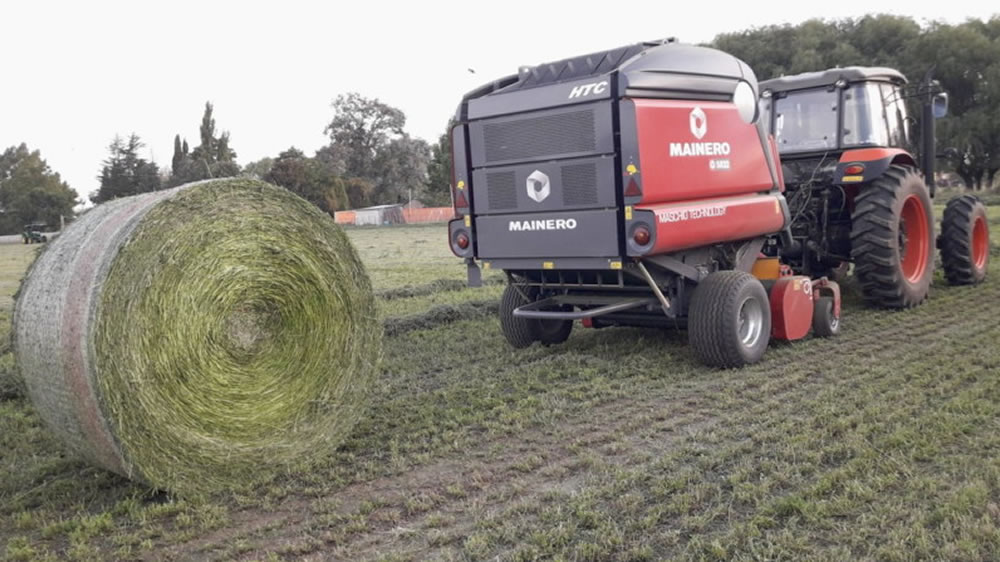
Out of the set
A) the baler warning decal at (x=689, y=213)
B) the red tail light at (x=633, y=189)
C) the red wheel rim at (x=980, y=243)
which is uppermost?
the red tail light at (x=633, y=189)

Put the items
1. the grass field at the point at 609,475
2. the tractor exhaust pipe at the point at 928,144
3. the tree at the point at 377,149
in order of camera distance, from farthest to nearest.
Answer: the tree at the point at 377,149, the tractor exhaust pipe at the point at 928,144, the grass field at the point at 609,475

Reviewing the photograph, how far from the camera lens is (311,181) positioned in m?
50.4

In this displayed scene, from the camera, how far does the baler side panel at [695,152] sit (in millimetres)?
6379

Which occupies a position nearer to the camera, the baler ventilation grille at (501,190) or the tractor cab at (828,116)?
the baler ventilation grille at (501,190)

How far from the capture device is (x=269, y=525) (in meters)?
4.06

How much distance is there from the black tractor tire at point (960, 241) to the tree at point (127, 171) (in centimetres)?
2669

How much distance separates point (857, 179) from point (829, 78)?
4.08 feet

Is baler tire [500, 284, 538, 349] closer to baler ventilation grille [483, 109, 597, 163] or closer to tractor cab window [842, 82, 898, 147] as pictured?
baler ventilation grille [483, 109, 597, 163]

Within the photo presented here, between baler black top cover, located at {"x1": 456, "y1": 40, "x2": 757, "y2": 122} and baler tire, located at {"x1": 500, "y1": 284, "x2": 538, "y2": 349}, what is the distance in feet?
5.22

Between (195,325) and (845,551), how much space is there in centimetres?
313

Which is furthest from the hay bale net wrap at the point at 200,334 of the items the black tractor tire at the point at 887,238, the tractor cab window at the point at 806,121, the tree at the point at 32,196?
the tree at the point at 32,196

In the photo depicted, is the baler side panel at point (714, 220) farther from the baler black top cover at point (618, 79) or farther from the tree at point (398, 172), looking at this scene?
the tree at point (398, 172)

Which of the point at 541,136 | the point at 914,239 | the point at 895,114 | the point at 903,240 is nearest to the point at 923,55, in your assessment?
the point at 895,114

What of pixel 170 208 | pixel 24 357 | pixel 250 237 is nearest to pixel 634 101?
pixel 250 237
